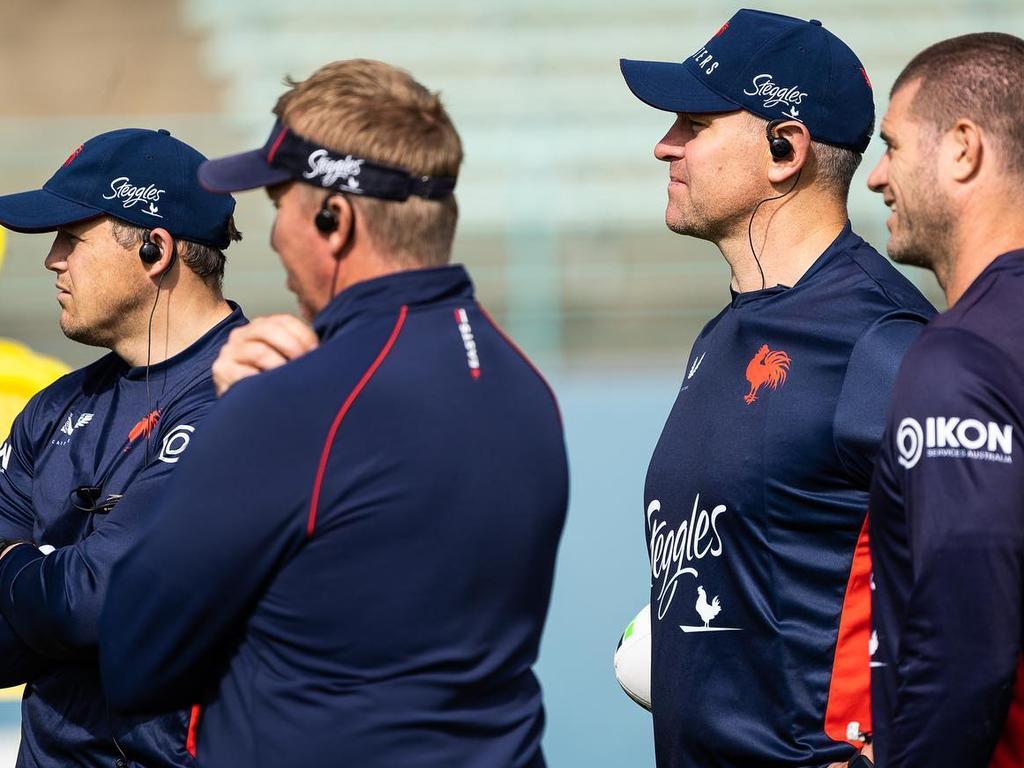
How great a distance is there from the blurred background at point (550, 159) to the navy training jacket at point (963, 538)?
3.18 meters

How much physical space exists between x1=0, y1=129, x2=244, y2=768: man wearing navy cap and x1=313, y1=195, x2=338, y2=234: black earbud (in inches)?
32.1

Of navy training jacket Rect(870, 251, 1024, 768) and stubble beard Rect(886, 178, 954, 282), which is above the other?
stubble beard Rect(886, 178, 954, 282)

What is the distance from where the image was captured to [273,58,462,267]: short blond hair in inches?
67.2

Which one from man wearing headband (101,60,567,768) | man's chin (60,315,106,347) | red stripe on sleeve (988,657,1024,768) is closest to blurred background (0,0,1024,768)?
man's chin (60,315,106,347)

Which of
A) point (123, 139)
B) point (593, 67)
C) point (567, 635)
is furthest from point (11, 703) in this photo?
point (593, 67)

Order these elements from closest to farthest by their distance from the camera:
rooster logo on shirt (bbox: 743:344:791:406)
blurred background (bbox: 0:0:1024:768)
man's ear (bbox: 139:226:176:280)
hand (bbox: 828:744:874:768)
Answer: hand (bbox: 828:744:874:768) < rooster logo on shirt (bbox: 743:344:791:406) < man's ear (bbox: 139:226:176:280) < blurred background (bbox: 0:0:1024:768)

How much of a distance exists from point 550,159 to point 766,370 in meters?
5.10

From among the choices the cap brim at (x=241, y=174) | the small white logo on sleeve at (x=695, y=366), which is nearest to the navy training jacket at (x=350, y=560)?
the cap brim at (x=241, y=174)

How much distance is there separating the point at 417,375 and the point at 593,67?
8.14 meters

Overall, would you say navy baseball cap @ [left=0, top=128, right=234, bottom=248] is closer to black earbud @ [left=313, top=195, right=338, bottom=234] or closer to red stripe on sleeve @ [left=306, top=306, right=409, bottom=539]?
black earbud @ [left=313, top=195, right=338, bottom=234]

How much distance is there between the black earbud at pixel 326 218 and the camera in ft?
5.58

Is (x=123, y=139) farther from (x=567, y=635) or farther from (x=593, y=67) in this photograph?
(x=593, y=67)

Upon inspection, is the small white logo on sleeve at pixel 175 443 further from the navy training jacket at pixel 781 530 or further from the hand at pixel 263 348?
the navy training jacket at pixel 781 530

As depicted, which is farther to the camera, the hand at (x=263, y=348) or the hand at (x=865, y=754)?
the hand at (x=865, y=754)
